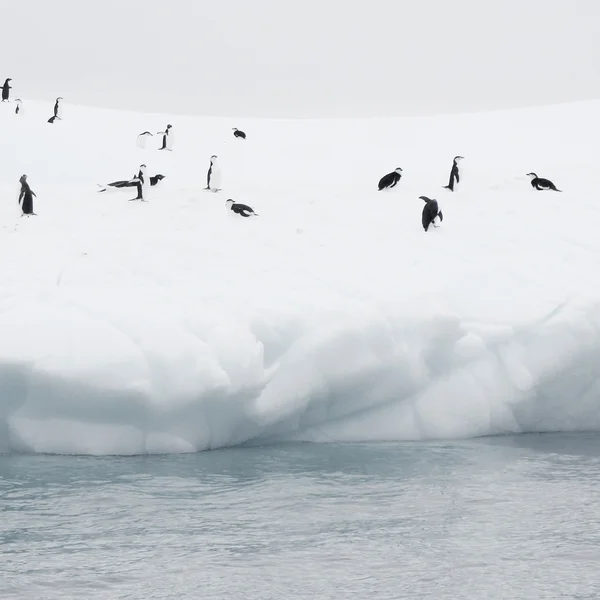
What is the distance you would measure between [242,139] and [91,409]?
20439 mm

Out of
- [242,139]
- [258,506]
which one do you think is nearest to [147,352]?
[258,506]

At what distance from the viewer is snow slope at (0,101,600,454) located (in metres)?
10.5

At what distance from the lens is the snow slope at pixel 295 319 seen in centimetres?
1051

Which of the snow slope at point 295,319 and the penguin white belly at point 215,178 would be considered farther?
the penguin white belly at point 215,178

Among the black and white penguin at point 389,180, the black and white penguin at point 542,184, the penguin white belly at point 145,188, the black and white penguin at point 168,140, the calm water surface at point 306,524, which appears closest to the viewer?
the calm water surface at point 306,524

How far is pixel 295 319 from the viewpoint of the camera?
37.7ft

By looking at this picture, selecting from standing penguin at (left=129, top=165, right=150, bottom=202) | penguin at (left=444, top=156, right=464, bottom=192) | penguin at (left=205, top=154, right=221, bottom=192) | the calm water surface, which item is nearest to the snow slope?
standing penguin at (left=129, top=165, right=150, bottom=202)

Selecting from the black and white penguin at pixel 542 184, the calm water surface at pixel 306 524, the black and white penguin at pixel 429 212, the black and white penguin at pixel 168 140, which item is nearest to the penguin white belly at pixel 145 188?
the black and white penguin at pixel 429 212

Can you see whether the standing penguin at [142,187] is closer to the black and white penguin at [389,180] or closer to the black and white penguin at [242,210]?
the black and white penguin at [242,210]

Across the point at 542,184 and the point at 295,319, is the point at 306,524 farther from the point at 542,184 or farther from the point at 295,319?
the point at 542,184

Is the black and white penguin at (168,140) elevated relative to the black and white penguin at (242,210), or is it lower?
elevated

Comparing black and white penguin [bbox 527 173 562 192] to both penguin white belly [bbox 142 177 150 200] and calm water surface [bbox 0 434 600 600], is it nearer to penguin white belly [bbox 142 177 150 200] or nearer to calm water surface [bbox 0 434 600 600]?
penguin white belly [bbox 142 177 150 200]

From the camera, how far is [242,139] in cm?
2991

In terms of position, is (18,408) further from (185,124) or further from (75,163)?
(185,124)
